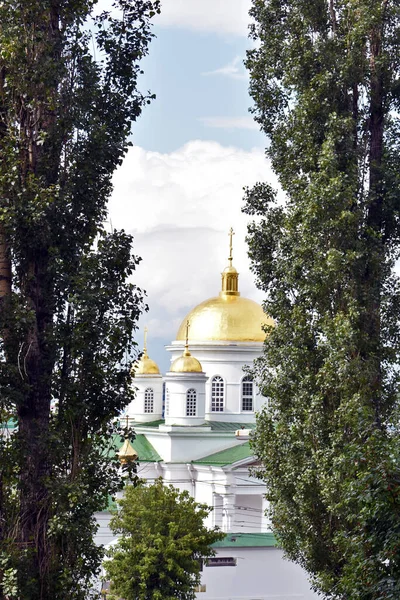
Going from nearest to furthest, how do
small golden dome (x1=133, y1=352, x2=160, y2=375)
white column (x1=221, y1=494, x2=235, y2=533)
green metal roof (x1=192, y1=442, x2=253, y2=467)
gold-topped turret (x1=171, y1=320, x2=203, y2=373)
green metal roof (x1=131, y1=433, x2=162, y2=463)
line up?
1. white column (x1=221, y1=494, x2=235, y2=533)
2. green metal roof (x1=192, y1=442, x2=253, y2=467)
3. gold-topped turret (x1=171, y1=320, x2=203, y2=373)
4. green metal roof (x1=131, y1=433, x2=162, y2=463)
5. small golden dome (x1=133, y1=352, x2=160, y2=375)

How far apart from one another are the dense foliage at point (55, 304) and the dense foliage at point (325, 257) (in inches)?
148

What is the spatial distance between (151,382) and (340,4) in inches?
1402

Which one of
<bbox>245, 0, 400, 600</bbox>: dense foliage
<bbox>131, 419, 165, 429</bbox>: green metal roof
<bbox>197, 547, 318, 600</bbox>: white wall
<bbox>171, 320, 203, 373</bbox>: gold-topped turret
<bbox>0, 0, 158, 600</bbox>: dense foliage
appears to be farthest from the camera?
<bbox>131, 419, 165, 429</bbox>: green metal roof

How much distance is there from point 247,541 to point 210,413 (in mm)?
16821

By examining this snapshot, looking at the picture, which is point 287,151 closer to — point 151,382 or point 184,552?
point 184,552

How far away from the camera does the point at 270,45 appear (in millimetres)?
13750

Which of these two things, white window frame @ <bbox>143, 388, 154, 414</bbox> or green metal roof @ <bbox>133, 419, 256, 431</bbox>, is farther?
white window frame @ <bbox>143, 388, 154, 414</bbox>

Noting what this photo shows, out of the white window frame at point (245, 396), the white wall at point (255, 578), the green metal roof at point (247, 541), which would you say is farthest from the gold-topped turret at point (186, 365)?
the white wall at point (255, 578)

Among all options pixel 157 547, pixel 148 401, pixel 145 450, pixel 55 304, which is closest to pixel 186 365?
pixel 145 450

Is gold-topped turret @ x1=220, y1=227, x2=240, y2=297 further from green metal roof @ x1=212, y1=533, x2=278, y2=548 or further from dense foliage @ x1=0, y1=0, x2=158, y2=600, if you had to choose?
dense foliage @ x1=0, y1=0, x2=158, y2=600

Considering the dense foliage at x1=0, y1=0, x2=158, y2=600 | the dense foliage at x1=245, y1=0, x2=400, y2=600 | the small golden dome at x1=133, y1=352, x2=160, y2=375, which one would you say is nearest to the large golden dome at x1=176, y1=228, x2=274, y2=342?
the small golden dome at x1=133, y1=352, x2=160, y2=375

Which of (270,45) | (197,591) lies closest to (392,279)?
(270,45)

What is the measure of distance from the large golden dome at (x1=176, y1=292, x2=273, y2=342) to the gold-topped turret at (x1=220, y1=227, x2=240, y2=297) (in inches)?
34.0

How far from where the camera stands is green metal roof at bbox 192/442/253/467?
134ft
